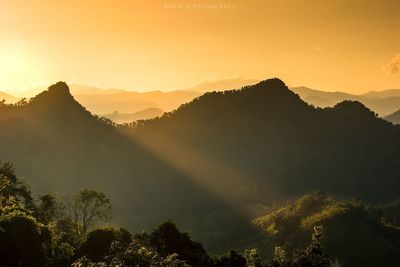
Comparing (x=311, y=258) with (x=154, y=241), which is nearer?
(x=311, y=258)

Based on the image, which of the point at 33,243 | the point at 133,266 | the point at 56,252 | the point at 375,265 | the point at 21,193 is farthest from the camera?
the point at 375,265

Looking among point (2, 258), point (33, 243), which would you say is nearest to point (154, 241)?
point (33, 243)

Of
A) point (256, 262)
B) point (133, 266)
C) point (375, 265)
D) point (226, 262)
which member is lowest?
point (375, 265)

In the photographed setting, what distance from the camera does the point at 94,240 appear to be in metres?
83.6

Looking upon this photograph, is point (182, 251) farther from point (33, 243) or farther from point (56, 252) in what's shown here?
point (33, 243)

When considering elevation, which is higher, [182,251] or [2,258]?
[2,258]

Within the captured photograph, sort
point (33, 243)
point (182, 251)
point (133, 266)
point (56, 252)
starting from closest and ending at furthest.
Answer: point (133, 266) → point (33, 243) → point (56, 252) → point (182, 251)

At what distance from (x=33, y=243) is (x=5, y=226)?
5.07 m

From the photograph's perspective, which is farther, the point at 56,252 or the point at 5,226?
the point at 56,252

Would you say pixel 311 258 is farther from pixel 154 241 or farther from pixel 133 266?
pixel 154 241

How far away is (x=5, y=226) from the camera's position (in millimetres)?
55594

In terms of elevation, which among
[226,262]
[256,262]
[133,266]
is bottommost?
[226,262]

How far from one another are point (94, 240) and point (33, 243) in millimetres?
24567

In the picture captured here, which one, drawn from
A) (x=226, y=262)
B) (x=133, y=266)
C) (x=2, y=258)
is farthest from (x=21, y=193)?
(x=133, y=266)
